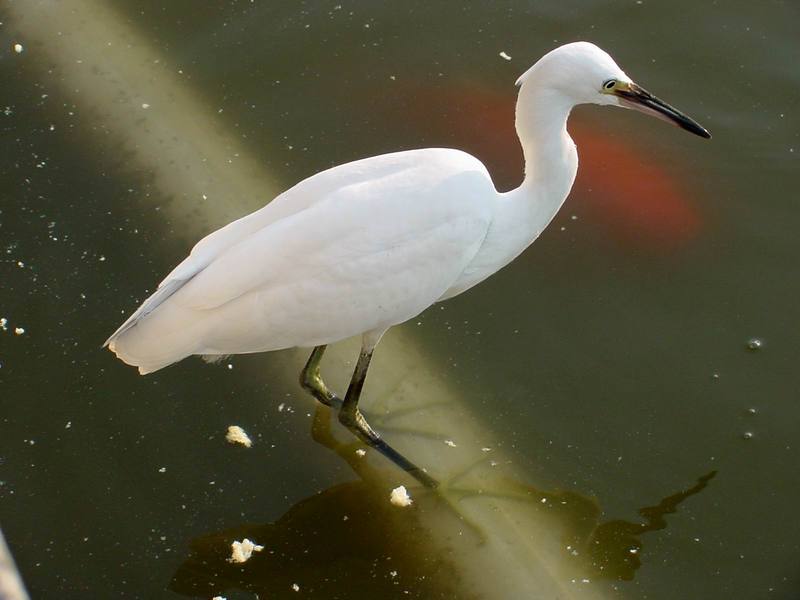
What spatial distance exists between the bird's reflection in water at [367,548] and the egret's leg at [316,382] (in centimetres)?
28

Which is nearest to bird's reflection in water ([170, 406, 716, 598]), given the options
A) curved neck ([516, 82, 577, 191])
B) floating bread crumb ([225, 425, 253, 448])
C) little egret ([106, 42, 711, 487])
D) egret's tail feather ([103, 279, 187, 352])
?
floating bread crumb ([225, 425, 253, 448])

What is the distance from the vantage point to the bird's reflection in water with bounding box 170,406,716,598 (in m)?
2.89

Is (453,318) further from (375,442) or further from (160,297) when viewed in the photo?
(160,297)

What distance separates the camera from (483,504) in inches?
120

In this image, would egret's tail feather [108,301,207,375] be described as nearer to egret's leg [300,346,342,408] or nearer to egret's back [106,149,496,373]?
egret's back [106,149,496,373]

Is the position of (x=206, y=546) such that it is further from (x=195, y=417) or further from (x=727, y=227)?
(x=727, y=227)

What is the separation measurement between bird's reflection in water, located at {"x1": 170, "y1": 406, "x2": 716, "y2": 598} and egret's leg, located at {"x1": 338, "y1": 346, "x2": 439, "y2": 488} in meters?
0.10

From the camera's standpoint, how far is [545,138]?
2.78 m

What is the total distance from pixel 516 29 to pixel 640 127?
0.66 m

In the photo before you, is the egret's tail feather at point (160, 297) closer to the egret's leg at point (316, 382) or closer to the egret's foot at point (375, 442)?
the egret's leg at point (316, 382)

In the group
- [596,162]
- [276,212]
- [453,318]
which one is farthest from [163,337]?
[596,162]

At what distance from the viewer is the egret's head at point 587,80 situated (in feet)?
8.66

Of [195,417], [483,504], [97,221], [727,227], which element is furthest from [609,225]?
[97,221]

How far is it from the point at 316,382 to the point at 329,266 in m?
0.60
